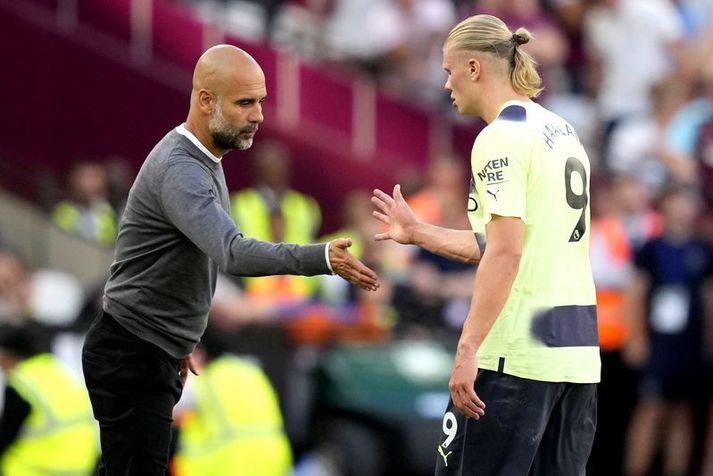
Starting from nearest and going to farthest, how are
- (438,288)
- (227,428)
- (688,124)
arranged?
(227,428)
(438,288)
(688,124)

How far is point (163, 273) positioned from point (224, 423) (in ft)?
14.6

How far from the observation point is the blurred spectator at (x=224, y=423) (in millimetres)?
10234

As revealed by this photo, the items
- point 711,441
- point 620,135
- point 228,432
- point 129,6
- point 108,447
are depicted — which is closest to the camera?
point 108,447

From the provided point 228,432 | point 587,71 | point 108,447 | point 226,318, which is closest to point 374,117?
point 587,71

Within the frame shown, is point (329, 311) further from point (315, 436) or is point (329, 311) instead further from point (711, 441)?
point (711, 441)

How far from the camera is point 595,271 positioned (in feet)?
40.0

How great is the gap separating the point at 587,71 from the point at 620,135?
1084 millimetres

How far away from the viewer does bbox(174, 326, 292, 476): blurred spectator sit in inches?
403

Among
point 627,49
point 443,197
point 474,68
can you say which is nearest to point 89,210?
point 443,197

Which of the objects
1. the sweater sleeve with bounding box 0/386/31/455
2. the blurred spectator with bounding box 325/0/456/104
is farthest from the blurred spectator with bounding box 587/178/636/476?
the sweater sleeve with bounding box 0/386/31/455

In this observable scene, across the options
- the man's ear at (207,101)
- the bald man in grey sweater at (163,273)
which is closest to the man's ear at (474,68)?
the bald man in grey sweater at (163,273)

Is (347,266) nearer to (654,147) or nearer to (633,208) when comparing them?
(633,208)

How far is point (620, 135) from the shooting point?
44.8 ft

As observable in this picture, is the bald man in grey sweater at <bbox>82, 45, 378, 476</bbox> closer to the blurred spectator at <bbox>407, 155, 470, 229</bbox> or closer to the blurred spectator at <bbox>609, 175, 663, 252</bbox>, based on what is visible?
the blurred spectator at <bbox>407, 155, 470, 229</bbox>
